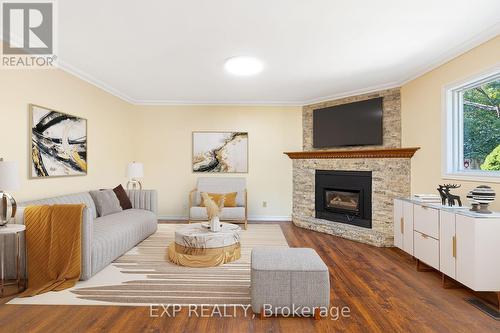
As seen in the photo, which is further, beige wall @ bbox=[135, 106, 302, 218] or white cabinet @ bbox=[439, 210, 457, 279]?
beige wall @ bbox=[135, 106, 302, 218]

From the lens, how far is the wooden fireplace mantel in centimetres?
447

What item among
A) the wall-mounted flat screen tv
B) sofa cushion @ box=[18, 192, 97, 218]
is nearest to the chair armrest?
sofa cushion @ box=[18, 192, 97, 218]

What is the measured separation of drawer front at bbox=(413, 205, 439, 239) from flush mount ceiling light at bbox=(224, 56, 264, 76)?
276 centimetres

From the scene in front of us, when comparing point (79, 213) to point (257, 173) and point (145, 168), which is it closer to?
point (145, 168)

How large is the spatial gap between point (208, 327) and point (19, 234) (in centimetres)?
214

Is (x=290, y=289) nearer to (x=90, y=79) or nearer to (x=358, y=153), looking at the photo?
(x=358, y=153)

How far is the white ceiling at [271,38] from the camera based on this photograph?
2.58m

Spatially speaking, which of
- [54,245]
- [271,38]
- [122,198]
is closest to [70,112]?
[122,198]

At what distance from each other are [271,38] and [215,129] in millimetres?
3389

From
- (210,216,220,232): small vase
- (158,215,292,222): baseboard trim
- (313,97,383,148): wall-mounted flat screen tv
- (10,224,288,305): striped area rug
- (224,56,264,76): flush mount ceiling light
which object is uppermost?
(224,56,264,76): flush mount ceiling light

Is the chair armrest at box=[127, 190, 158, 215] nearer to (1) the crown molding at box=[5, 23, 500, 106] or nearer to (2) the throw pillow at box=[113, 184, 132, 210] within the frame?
(2) the throw pillow at box=[113, 184, 132, 210]

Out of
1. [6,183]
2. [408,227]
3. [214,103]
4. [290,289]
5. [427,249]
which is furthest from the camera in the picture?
[214,103]

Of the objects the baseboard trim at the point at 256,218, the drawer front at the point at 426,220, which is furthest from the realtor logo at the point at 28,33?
the drawer front at the point at 426,220

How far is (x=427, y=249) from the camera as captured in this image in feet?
10.7
